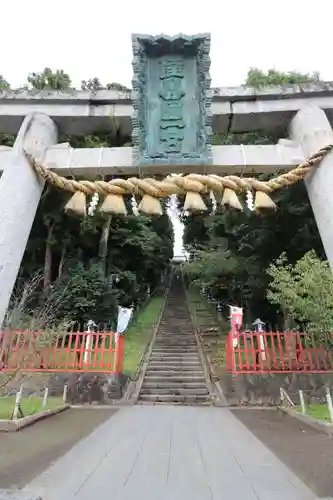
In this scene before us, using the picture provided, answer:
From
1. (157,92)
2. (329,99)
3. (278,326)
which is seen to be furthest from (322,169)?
(278,326)

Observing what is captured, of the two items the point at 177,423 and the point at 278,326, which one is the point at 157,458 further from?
the point at 278,326

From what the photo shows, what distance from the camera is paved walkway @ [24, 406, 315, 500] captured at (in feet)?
11.7

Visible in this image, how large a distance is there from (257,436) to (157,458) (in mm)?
2415

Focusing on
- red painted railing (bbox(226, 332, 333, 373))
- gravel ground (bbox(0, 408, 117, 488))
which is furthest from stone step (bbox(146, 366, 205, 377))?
gravel ground (bbox(0, 408, 117, 488))

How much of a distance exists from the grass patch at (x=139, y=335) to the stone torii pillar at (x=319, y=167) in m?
9.92

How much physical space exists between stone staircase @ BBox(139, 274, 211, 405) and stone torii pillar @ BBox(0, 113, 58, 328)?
7.65m

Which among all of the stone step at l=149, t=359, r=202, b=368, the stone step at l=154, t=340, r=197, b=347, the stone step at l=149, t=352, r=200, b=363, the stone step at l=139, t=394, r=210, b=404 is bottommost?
the stone step at l=139, t=394, r=210, b=404

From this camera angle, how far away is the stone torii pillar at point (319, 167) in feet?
22.4

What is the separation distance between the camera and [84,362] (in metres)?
12.1

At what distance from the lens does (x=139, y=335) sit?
21375 millimetres

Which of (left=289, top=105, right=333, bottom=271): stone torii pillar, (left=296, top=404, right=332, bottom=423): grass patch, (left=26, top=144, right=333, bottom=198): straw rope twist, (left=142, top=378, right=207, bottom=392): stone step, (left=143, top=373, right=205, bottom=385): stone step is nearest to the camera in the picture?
(left=26, top=144, right=333, bottom=198): straw rope twist

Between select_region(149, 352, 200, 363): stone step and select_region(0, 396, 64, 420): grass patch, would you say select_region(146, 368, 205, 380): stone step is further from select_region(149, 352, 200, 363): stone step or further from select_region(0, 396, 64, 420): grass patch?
select_region(0, 396, 64, 420): grass patch

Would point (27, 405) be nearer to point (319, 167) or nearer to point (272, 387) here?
point (272, 387)

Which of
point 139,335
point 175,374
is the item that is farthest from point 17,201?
point 139,335
